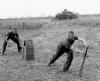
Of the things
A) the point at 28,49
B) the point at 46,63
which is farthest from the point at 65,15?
the point at 46,63

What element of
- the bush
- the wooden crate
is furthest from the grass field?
the bush

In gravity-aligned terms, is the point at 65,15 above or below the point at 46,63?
above

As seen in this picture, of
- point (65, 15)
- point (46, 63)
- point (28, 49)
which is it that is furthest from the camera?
point (65, 15)

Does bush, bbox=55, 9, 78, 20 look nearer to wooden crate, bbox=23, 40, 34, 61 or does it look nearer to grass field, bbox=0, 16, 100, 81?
grass field, bbox=0, 16, 100, 81

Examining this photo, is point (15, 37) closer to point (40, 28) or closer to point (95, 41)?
point (95, 41)

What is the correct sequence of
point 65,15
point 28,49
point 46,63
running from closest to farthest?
point 46,63, point 28,49, point 65,15

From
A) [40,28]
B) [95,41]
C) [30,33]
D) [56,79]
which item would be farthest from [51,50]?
[40,28]

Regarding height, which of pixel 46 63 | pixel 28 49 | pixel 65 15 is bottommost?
pixel 46 63

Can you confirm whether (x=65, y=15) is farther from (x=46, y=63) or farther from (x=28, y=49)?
(x=46, y=63)

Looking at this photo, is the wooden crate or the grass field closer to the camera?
the grass field

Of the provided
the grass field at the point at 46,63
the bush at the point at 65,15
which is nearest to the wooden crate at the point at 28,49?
the grass field at the point at 46,63

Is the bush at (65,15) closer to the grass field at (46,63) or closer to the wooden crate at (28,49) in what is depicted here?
the grass field at (46,63)

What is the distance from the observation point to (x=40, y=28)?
22500mm

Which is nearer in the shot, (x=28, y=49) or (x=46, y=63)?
(x=46, y=63)
